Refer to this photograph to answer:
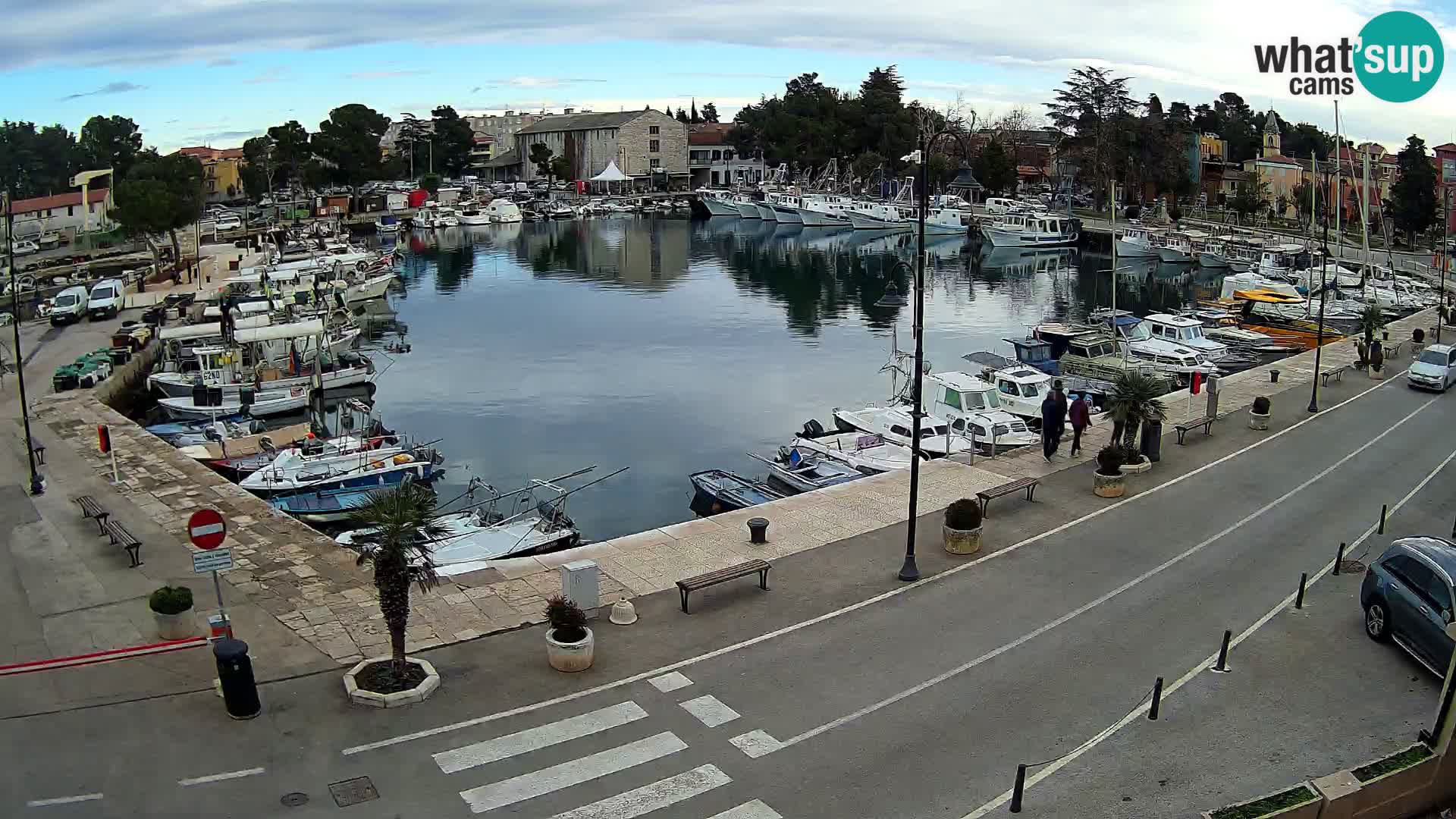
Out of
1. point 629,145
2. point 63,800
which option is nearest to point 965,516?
point 63,800

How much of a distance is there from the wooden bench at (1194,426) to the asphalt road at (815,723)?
838 centimetres

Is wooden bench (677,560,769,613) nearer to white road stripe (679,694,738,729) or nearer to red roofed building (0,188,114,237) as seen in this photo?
white road stripe (679,694,738,729)

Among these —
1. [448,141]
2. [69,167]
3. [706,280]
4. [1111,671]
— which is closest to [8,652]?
[1111,671]

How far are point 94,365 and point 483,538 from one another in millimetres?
23461

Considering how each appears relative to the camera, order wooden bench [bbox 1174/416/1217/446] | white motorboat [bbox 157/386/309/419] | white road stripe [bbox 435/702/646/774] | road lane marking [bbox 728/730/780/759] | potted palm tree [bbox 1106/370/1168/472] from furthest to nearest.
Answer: white motorboat [bbox 157/386/309/419] < wooden bench [bbox 1174/416/1217/446] < potted palm tree [bbox 1106/370/1168/472] < road lane marking [bbox 728/730/780/759] < white road stripe [bbox 435/702/646/774]

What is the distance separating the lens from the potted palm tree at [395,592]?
1427 cm

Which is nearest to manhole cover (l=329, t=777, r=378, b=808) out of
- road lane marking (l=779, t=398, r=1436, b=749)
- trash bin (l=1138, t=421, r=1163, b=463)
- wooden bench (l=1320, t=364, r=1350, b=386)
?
road lane marking (l=779, t=398, r=1436, b=749)

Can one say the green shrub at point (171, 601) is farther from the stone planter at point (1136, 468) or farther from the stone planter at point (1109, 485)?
the stone planter at point (1136, 468)

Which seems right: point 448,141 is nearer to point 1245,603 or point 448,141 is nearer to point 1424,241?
point 1424,241

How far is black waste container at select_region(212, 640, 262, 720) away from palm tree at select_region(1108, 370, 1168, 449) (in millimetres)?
18277

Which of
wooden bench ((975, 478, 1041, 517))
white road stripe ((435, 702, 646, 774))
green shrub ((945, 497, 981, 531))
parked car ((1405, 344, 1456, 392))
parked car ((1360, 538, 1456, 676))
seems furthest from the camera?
parked car ((1405, 344, 1456, 392))

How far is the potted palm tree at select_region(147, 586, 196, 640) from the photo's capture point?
53.4 feet

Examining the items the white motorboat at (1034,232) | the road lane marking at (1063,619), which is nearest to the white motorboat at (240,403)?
the road lane marking at (1063,619)

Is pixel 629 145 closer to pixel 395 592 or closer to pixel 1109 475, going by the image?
pixel 1109 475
